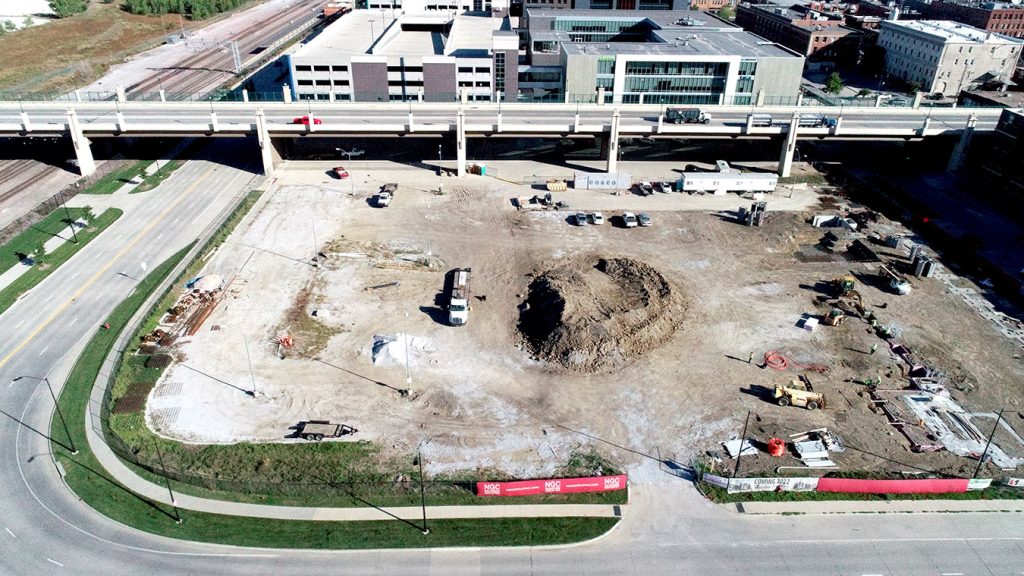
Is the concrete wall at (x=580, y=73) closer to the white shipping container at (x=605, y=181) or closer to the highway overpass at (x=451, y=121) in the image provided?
the highway overpass at (x=451, y=121)

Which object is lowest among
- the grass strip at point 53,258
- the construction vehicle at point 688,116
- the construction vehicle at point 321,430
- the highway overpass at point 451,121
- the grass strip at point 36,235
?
the construction vehicle at point 321,430

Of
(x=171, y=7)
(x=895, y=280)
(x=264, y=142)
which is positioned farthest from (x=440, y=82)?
(x=171, y=7)

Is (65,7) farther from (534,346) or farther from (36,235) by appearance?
(534,346)

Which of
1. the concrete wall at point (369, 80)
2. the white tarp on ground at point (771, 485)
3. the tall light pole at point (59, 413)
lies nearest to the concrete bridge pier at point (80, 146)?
the concrete wall at point (369, 80)

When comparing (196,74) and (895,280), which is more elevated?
(196,74)

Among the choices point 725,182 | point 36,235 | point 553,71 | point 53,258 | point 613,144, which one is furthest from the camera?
point 553,71
